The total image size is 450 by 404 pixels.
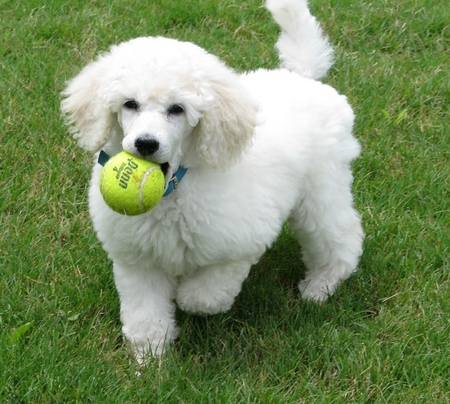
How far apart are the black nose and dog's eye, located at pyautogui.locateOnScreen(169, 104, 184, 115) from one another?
0.69ft

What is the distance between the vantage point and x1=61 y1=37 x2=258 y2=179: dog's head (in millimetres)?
2867

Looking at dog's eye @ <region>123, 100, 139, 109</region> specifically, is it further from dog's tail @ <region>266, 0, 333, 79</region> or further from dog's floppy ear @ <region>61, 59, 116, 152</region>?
dog's tail @ <region>266, 0, 333, 79</region>

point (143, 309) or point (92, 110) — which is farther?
point (143, 309)

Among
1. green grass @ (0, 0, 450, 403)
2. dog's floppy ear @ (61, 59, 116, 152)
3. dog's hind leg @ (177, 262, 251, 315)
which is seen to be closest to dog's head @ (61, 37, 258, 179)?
dog's floppy ear @ (61, 59, 116, 152)

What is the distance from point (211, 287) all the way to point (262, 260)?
0.80 m

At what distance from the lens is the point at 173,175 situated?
3061 mm

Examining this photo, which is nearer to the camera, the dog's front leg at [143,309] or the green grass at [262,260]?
the green grass at [262,260]

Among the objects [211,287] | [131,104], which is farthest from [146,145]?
[211,287]

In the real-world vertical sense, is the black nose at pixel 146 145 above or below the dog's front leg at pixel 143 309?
above

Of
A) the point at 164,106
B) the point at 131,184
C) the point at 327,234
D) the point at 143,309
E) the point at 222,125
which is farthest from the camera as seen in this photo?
the point at 327,234

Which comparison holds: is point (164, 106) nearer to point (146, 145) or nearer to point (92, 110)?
point (146, 145)

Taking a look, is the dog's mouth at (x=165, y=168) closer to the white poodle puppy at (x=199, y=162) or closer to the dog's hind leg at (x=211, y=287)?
the white poodle puppy at (x=199, y=162)

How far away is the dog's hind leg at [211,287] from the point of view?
3311 mm

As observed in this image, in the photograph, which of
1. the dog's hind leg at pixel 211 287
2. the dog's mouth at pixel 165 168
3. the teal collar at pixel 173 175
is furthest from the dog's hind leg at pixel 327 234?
the dog's mouth at pixel 165 168
